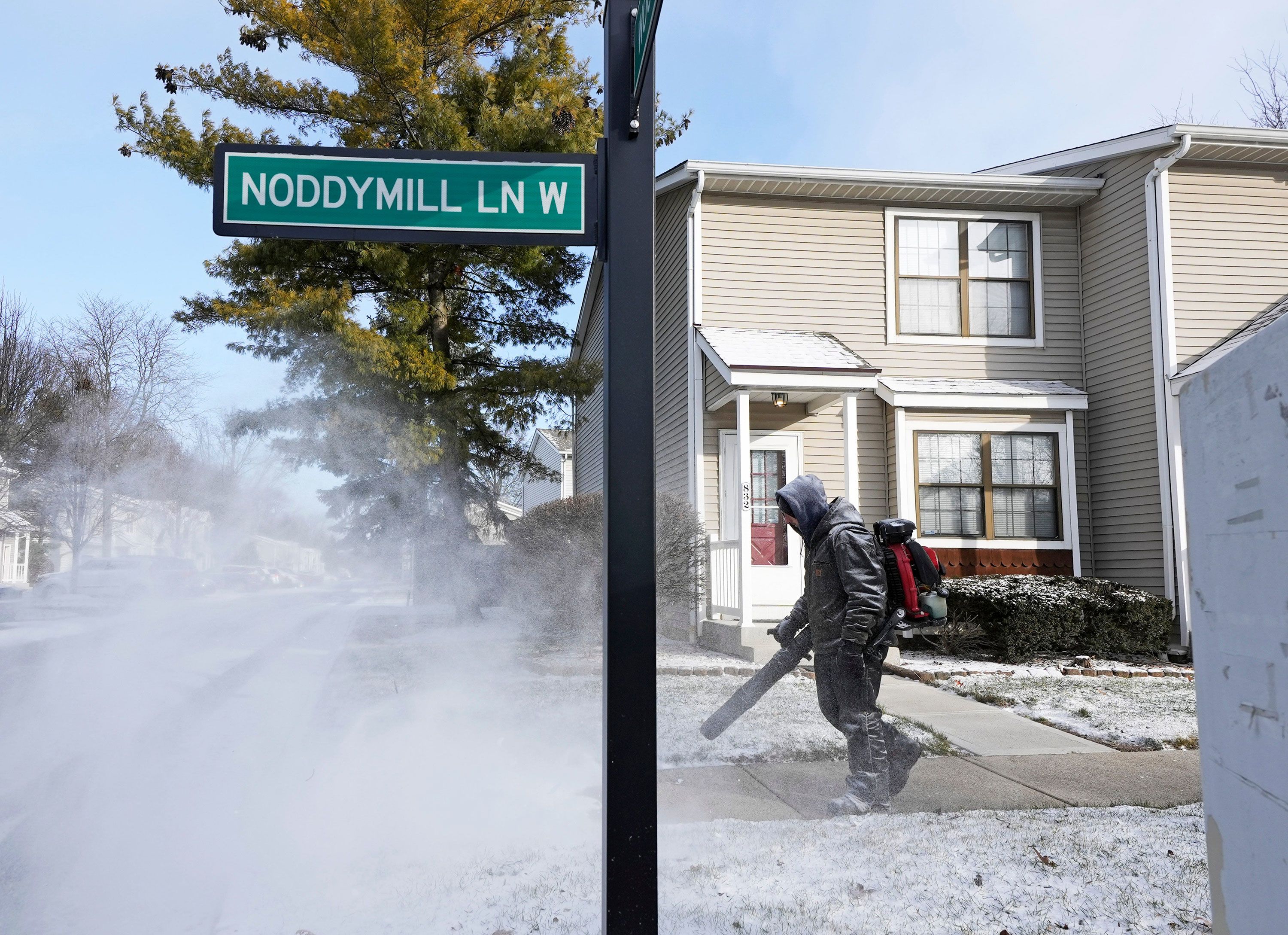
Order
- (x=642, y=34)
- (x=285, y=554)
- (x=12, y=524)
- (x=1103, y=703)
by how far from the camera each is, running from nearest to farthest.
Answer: (x=642, y=34) → (x=285, y=554) → (x=12, y=524) → (x=1103, y=703)

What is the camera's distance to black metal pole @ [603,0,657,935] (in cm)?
256

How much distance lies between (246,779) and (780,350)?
28.0ft

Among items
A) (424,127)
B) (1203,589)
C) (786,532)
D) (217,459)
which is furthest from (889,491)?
(1203,589)

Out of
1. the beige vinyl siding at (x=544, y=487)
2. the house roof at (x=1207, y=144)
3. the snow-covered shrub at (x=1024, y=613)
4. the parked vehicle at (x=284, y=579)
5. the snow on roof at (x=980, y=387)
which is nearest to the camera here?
the parked vehicle at (x=284, y=579)

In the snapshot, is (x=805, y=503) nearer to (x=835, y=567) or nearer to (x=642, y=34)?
(x=835, y=567)

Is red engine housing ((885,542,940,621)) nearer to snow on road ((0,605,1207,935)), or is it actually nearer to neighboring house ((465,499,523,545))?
snow on road ((0,605,1207,935))

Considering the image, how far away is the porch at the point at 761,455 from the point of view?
1092cm

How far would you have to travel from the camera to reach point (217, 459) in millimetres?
5777

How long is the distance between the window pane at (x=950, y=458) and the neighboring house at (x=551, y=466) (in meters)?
5.71

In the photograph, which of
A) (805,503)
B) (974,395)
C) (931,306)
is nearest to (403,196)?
(805,503)

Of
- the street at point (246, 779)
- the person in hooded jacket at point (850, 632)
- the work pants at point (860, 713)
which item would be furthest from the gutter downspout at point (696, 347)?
the work pants at point (860, 713)

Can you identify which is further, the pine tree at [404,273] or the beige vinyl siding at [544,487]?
the beige vinyl siding at [544,487]

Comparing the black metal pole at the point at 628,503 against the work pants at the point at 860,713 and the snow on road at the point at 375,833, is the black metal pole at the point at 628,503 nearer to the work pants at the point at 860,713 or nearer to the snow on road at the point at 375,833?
the snow on road at the point at 375,833

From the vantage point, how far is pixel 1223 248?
12.0 meters
